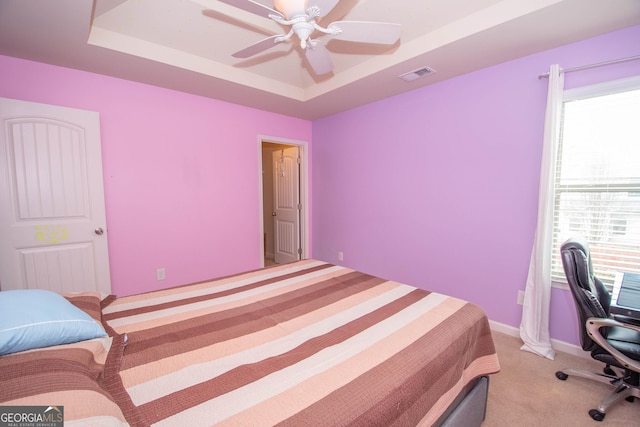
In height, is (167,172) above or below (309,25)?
below

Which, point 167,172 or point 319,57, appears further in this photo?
point 167,172

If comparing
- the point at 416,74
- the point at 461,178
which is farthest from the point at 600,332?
the point at 416,74

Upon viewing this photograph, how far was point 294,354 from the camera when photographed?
113 cm

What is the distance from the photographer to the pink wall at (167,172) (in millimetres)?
2528

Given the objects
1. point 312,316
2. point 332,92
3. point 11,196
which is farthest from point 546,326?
point 11,196

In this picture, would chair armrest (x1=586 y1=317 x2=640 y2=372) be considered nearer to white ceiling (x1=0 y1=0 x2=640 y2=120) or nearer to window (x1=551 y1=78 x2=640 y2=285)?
window (x1=551 y1=78 x2=640 y2=285)

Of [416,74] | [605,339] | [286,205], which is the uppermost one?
[416,74]

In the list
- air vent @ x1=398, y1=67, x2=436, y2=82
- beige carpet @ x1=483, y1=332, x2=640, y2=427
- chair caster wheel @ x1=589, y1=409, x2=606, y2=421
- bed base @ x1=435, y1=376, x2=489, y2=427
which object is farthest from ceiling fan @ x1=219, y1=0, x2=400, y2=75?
chair caster wheel @ x1=589, y1=409, x2=606, y2=421

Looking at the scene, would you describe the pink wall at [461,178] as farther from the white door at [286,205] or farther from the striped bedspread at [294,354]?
the striped bedspread at [294,354]

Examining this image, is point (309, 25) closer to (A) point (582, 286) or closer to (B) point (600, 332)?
(A) point (582, 286)

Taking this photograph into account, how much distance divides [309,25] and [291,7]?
0.42ft

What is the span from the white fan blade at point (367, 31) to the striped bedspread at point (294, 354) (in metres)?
1.64

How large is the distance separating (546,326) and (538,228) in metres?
0.80

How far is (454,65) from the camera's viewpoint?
7.99 ft
